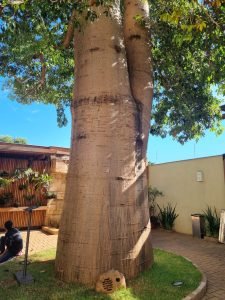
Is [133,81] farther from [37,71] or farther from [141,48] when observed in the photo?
[37,71]

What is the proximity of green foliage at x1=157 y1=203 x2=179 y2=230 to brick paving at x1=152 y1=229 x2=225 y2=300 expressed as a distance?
0.97 feet

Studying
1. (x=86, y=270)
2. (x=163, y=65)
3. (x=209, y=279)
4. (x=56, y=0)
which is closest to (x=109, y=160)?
(x=86, y=270)

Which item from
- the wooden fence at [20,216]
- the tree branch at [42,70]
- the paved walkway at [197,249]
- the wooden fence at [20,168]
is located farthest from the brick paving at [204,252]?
the tree branch at [42,70]

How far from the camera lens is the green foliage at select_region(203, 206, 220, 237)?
8789mm

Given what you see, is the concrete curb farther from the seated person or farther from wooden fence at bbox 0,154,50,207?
wooden fence at bbox 0,154,50,207

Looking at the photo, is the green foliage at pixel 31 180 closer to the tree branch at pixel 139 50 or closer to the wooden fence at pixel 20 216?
the wooden fence at pixel 20 216

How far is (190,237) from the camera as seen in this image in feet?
30.9

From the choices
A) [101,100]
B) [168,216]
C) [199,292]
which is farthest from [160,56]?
[168,216]

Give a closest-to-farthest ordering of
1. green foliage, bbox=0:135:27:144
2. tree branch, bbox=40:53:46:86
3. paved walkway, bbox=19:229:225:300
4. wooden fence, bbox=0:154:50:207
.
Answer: paved walkway, bbox=19:229:225:300 < tree branch, bbox=40:53:46:86 < wooden fence, bbox=0:154:50:207 < green foliage, bbox=0:135:27:144

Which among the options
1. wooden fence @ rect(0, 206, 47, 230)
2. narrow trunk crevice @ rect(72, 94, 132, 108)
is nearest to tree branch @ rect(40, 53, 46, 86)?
narrow trunk crevice @ rect(72, 94, 132, 108)

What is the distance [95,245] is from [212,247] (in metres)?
4.57

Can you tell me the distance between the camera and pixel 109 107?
512 centimetres

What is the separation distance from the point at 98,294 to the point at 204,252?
4.09 meters

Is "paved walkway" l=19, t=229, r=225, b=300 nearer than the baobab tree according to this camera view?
No
